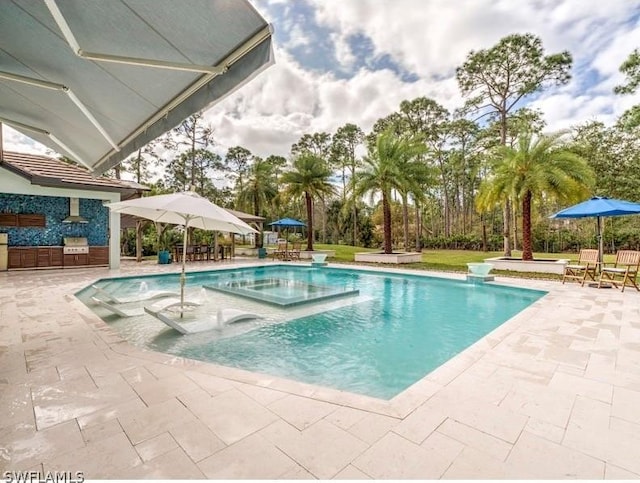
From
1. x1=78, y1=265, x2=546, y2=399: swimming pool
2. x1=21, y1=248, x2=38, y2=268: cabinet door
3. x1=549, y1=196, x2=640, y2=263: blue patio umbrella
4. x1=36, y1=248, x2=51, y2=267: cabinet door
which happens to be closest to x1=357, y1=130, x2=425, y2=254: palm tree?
x1=549, y1=196, x2=640, y2=263: blue patio umbrella

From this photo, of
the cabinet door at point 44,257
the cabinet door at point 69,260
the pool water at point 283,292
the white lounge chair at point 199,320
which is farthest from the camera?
the cabinet door at point 69,260

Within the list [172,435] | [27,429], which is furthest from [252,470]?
[27,429]

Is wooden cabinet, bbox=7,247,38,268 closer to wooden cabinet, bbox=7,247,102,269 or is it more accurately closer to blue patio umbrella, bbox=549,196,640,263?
wooden cabinet, bbox=7,247,102,269

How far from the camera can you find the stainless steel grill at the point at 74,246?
13.7 metres

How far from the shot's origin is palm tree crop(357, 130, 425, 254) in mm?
16719

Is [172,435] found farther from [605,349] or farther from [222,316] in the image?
[605,349]

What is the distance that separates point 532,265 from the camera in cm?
1290

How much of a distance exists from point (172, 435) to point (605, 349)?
18.0ft

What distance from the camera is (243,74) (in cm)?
234

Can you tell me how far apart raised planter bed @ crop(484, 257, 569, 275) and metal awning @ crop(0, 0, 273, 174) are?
13598 millimetres

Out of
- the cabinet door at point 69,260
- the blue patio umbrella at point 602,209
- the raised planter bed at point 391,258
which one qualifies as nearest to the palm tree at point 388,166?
the raised planter bed at point 391,258

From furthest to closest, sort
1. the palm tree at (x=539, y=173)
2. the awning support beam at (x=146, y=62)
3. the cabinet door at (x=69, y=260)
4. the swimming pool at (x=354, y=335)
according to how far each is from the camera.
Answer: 1. the cabinet door at (x=69, y=260)
2. the palm tree at (x=539, y=173)
3. the swimming pool at (x=354, y=335)
4. the awning support beam at (x=146, y=62)

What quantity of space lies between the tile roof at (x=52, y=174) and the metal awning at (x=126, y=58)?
10.0m

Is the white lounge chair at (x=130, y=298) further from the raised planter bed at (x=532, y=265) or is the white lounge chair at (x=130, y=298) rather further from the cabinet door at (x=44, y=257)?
the raised planter bed at (x=532, y=265)
